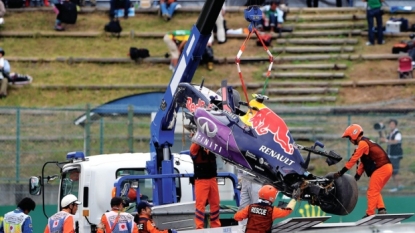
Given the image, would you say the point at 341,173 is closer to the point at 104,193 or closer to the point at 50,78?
the point at 104,193

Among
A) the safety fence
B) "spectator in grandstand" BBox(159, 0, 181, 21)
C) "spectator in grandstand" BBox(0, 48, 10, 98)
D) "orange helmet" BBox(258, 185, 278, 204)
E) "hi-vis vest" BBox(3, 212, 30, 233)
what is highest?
"spectator in grandstand" BBox(159, 0, 181, 21)

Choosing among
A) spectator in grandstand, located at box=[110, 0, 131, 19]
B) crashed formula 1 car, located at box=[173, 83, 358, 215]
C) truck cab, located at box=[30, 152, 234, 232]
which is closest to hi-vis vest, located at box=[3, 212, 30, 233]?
truck cab, located at box=[30, 152, 234, 232]

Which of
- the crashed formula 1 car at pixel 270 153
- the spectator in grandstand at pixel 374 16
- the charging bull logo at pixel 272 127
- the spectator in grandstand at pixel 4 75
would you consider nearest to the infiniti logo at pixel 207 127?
the crashed formula 1 car at pixel 270 153

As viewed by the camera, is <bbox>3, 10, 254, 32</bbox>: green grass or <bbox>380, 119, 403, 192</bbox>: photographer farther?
<bbox>3, 10, 254, 32</bbox>: green grass

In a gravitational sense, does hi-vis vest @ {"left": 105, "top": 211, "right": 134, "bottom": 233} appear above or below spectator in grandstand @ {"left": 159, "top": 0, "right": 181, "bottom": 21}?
below

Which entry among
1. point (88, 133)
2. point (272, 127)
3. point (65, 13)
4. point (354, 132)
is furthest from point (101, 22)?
point (272, 127)

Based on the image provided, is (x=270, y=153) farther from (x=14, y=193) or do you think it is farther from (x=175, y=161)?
(x=14, y=193)

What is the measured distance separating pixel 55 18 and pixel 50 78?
3.73 meters

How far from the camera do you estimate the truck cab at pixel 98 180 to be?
17594 millimetres

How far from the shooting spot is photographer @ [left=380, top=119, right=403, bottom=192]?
24.7 m

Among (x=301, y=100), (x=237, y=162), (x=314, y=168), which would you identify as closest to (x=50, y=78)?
(x=301, y=100)

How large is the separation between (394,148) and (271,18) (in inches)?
362

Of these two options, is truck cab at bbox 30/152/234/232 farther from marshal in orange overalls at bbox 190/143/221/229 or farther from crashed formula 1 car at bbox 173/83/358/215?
crashed formula 1 car at bbox 173/83/358/215

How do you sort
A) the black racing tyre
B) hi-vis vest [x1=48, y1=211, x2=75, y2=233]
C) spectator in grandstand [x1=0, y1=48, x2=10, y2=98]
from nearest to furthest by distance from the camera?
the black racing tyre < hi-vis vest [x1=48, y1=211, x2=75, y2=233] < spectator in grandstand [x1=0, y1=48, x2=10, y2=98]
